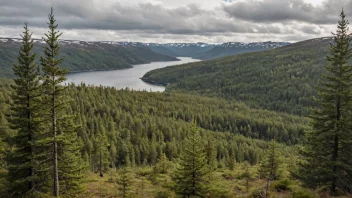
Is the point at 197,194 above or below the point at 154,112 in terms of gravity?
above

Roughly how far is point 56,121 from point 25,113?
10.2 feet

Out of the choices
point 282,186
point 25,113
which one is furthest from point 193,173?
point 25,113

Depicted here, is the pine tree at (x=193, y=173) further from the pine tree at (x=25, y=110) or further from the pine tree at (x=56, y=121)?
the pine tree at (x=25, y=110)

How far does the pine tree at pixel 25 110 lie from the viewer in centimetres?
2725

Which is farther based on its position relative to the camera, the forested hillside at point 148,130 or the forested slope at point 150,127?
the forested slope at point 150,127

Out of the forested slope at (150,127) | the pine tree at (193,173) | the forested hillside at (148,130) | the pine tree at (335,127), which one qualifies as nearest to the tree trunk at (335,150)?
the pine tree at (335,127)

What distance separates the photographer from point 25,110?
1087 inches

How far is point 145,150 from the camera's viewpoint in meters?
103

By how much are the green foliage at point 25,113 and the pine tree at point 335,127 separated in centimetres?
2771

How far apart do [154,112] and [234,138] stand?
53.6m

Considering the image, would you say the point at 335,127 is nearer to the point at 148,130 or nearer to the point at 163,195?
the point at 163,195

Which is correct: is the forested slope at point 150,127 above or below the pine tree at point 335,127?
below

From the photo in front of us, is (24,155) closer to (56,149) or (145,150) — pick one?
(56,149)

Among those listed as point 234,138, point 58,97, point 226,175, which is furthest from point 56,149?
point 234,138
